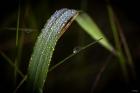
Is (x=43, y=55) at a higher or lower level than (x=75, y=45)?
lower

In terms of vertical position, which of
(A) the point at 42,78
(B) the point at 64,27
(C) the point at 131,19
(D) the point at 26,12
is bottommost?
(A) the point at 42,78

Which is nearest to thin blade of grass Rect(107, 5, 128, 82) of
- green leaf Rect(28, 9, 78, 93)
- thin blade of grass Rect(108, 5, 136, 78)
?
thin blade of grass Rect(108, 5, 136, 78)

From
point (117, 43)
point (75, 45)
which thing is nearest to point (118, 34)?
point (117, 43)

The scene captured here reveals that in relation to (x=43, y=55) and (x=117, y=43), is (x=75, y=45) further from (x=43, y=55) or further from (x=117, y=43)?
(x=43, y=55)

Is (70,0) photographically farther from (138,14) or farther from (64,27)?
(64,27)

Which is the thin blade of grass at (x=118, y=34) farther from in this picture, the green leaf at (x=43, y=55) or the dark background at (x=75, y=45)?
the green leaf at (x=43, y=55)

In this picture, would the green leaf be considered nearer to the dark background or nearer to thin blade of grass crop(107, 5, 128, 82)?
the dark background

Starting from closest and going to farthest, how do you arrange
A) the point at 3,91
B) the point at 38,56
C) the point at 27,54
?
the point at 38,56 → the point at 3,91 → the point at 27,54

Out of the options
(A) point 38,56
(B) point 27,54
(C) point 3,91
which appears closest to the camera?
(A) point 38,56

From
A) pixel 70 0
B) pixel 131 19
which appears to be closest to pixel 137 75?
pixel 131 19
